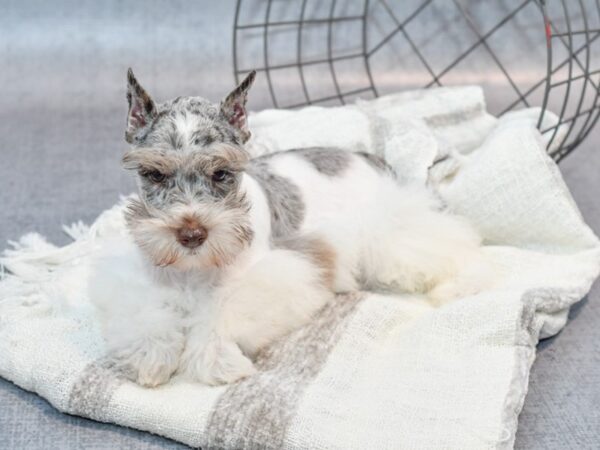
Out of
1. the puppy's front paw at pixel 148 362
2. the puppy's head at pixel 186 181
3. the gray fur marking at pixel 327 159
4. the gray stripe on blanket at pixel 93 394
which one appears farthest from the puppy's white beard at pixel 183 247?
the gray fur marking at pixel 327 159

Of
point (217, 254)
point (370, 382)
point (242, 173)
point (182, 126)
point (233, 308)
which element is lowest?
point (370, 382)

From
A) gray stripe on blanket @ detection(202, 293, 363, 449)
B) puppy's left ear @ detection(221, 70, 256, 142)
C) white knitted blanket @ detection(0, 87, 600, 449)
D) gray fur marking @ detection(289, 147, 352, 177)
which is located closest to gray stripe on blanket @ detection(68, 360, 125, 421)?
white knitted blanket @ detection(0, 87, 600, 449)

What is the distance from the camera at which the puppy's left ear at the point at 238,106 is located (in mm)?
2361

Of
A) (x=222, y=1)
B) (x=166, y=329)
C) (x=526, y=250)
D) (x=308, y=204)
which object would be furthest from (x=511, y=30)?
(x=166, y=329)

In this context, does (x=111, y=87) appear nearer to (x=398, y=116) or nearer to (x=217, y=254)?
(x=398, y=116)

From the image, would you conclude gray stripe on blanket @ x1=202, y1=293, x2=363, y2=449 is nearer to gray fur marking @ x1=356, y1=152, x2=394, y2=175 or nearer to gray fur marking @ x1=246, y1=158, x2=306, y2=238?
gray fur marking @ x1=246, y1=158, x2=306, y2=238

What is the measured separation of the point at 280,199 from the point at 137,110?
60 cm

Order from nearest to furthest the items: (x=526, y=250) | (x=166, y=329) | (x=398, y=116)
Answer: (x=166, y=329)
(x=526, y=250)
(x=398, y=116)

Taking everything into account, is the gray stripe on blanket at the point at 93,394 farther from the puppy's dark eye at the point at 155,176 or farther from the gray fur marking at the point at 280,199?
the gray fur marking at the point at 280,199

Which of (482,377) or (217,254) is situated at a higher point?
(217,254)

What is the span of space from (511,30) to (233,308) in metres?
2.91

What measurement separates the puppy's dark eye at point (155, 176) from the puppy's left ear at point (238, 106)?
257mm

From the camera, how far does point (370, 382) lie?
2377mm

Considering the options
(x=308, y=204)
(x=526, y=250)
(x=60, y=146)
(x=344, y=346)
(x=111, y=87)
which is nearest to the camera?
(x=344, y=346)
